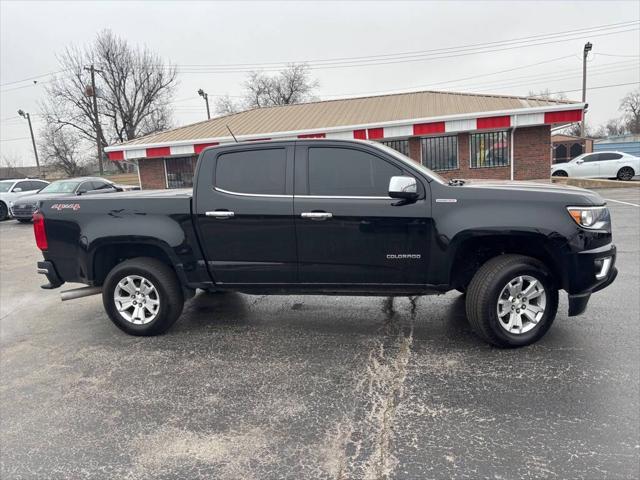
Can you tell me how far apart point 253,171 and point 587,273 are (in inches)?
121

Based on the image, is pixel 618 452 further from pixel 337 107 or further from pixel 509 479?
pixel 337 107

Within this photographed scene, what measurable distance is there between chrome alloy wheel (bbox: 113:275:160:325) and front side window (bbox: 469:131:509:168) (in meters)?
15.7

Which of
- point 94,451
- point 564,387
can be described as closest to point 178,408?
point 94,451

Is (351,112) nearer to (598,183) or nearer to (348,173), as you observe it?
(598,183)

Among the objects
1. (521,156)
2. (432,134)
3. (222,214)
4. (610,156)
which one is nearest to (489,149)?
(521,156)

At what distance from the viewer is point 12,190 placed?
60.3 feet

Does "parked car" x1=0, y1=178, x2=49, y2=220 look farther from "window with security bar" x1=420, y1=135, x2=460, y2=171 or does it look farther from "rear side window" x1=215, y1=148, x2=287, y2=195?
"rear side window" x1=215, y1=148, x2=287, y2=195

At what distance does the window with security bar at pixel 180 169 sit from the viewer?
803 inches

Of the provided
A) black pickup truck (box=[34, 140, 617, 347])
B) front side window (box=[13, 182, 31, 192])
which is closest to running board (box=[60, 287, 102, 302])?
black pickup truck (box=[34, 140, 617, 347])

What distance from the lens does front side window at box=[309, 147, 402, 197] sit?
418 centimetres

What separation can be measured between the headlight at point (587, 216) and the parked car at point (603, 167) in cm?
2017

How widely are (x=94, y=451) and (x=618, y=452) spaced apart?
3.08 m

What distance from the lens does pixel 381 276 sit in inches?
166

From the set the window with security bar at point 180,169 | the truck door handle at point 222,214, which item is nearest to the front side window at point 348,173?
the truck door handle at point 222,214
